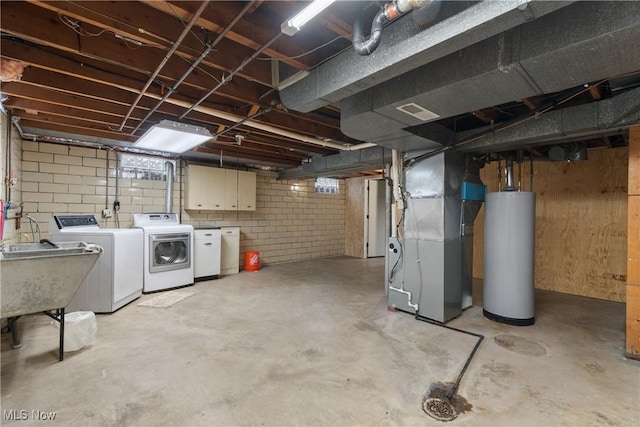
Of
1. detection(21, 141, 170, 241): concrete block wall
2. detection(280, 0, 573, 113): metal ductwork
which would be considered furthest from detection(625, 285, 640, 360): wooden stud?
detection(21, 141, 170, 241): concrete block wall

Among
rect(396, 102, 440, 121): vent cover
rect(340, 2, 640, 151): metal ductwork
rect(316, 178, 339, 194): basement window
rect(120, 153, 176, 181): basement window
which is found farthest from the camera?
rect(316, 178, 339, 194): basement window

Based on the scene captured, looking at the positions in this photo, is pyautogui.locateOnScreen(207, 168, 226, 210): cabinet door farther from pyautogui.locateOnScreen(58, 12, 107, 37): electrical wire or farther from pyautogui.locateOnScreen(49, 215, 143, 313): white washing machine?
pyautogui.locateOnScreen(58, 12, 107, 37): electrical wire

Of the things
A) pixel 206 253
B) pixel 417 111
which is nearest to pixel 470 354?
pixel 417 111

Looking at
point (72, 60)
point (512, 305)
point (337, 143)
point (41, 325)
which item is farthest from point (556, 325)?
point (41, 325)

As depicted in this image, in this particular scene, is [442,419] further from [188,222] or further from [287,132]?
[188,222]

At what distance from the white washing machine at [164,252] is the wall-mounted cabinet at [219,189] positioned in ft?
1.95

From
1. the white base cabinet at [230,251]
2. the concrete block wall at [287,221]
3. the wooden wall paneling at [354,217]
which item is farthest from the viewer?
the wooden wall paneling at [354,217]

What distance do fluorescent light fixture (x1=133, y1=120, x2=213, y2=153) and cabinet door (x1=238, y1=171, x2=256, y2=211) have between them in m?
1.80

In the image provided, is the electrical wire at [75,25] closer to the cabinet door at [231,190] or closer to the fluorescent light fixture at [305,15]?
the fluorescent light fixture at [305,15]

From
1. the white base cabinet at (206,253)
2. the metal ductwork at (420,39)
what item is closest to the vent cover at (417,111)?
the metal ductwork at (420,39)

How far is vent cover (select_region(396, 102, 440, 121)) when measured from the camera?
2.17 metres

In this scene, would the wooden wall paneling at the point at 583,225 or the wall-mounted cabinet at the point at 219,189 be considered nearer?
the wooden wall paneling at the point at 583,225

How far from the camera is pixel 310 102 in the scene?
222 cm

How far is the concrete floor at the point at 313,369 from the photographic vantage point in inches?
70.0
